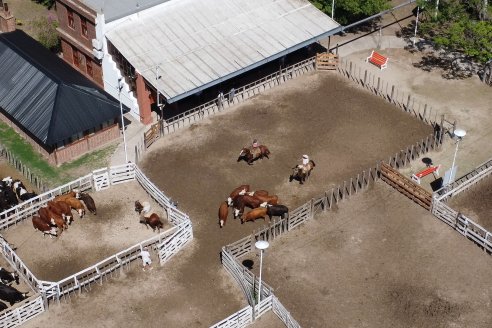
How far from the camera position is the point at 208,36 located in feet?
191

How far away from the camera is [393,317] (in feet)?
140

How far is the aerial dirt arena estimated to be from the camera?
141 ft

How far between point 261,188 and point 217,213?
3.76m

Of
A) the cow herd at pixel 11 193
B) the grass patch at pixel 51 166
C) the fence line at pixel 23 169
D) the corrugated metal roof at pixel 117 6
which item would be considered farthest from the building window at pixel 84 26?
the cow herd at pixel 11 193

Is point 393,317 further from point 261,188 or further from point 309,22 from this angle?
point 309,22

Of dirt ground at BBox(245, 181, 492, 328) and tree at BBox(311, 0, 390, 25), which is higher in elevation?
tree at BBox(311, 0, 390, 25)

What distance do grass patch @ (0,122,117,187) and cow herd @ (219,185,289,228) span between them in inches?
406

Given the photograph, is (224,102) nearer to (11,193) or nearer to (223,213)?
(223,213)

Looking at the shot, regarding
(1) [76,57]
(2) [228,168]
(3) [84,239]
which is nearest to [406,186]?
(2) [228,168]

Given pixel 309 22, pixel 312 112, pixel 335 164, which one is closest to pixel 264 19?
pixel 309 22

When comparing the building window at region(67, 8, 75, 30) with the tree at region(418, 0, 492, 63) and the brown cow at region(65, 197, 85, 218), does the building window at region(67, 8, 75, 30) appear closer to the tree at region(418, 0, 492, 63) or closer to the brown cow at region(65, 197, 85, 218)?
the brown cow at region(65, 197, 85, 218)

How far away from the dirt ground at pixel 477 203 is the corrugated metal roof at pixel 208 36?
17432 mm

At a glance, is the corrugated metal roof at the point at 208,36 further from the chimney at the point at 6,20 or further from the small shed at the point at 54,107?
the chimney at the point at 6,20

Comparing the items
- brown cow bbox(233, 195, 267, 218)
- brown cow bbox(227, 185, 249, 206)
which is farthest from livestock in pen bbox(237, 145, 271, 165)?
brown cow bbox(233, 195, 267, 218)
